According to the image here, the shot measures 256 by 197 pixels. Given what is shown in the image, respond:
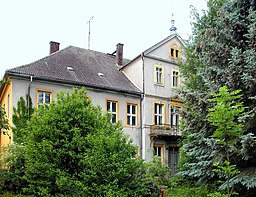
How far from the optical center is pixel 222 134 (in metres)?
6.75

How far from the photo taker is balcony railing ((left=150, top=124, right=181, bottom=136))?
25734 mm

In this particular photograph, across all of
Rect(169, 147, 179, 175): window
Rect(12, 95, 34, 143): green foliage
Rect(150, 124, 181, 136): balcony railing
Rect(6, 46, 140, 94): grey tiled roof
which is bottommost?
Rect(169, 147, 179, 175): window

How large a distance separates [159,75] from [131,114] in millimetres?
4102

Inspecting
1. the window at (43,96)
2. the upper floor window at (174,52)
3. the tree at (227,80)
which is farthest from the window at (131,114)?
the tree at (227,80)

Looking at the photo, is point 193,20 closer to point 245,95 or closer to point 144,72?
point 144,72

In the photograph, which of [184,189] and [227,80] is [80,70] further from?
[227,80]

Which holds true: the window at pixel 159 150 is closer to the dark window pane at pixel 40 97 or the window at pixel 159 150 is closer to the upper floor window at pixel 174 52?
the upper floor window at pixel 174 52

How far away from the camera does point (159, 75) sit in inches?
1078

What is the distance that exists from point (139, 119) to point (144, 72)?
364cm

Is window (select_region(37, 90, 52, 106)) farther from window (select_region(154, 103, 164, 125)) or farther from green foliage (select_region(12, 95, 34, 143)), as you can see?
window (select_region(154, 103, 164, 125))

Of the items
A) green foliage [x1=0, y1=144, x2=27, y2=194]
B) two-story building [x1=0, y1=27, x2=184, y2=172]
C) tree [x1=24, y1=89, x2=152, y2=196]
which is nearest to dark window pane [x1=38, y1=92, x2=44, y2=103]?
two-story building [x1=0, y1=27, x2=184, y2=172]

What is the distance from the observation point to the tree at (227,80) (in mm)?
10797

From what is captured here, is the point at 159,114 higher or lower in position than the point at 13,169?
higher

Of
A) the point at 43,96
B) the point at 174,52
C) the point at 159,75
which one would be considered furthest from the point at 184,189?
the point at 174,52
